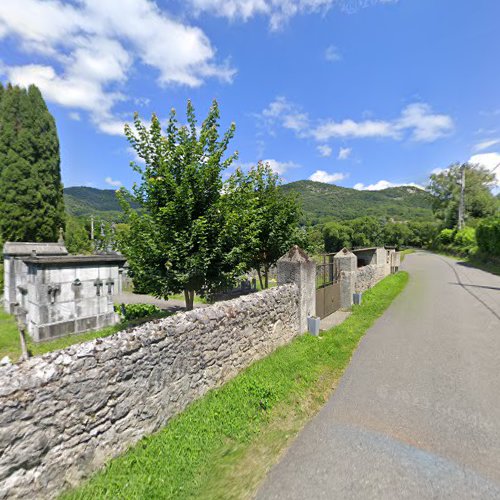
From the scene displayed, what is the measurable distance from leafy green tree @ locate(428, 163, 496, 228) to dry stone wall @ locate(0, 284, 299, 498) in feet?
169

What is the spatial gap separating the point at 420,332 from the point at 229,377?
5.87 meters

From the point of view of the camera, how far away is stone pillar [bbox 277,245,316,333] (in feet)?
25.9

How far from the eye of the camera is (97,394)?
3.37m

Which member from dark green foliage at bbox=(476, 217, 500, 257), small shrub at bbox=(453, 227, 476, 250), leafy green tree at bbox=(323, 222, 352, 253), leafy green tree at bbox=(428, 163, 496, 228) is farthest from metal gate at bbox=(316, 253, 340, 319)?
leafy green tree at bbox=(323, 222, 352, 253)

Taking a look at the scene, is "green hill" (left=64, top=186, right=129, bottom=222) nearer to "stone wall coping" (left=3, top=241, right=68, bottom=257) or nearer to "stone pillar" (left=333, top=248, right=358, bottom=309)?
"stone wall coping" (left=3, top=241, right=68, bottom=257)

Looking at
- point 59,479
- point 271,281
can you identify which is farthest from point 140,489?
point 271,281

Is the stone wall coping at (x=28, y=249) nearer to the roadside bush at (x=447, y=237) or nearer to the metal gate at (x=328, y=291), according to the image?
the metal gate at (x=328, y=291)

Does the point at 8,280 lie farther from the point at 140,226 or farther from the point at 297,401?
the point at 297,401

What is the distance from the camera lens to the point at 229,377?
5457mm

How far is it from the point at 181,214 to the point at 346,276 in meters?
7.55

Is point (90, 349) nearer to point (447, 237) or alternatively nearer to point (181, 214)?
point (181, 214)

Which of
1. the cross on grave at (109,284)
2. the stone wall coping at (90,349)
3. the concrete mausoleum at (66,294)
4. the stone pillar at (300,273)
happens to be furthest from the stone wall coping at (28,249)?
the stone wall coping at (90,349)

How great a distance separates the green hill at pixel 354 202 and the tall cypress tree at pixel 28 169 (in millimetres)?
100185

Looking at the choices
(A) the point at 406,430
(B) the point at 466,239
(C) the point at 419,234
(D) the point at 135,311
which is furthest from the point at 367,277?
(C) the point at 419,234
